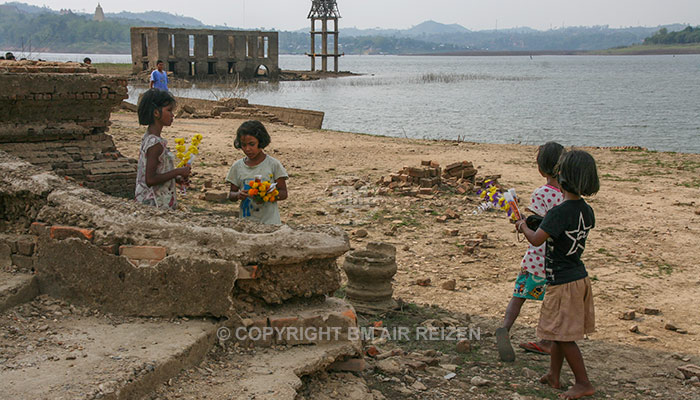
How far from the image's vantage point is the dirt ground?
4.73 m

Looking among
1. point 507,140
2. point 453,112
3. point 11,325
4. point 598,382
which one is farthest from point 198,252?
point 453,112

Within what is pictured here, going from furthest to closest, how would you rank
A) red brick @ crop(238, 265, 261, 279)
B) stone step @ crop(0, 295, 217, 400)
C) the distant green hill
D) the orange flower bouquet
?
1. the distant green hill
2. the orange flower bouquet
3. red brick @ crop(238, 265, 261, 279)
4. stone step @ crop(0, 295, 217, 400)

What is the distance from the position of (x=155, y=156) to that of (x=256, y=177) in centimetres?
76

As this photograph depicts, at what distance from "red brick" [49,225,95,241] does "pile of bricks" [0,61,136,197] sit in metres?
4.50

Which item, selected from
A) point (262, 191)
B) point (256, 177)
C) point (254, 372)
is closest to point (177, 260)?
point (254, 372)

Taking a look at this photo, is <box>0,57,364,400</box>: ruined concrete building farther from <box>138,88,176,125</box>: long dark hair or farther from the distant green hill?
the distant green hill

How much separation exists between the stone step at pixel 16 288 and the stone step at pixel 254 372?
1.28 meters

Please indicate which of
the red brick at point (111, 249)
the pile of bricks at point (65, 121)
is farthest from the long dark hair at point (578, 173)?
the pile of bricks at point (65, 121)

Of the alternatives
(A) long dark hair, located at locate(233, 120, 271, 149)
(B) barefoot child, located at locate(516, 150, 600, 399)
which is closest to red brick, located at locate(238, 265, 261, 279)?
(A) long dark hair, located at locate(233, 120, 271, 149)

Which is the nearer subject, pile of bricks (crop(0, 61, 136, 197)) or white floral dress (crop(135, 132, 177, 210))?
white floral dress (crop(135, 132, 177, 210))

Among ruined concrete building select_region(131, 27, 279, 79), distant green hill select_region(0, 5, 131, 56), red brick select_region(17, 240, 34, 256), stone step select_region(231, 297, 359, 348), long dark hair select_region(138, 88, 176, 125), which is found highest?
distant green hill select_region(0, 5, 131, 56)

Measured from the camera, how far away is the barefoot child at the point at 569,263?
3.92 m

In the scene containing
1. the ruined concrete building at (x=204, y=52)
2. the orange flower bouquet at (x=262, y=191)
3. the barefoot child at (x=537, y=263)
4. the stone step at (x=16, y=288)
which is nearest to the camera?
the stone step at (x=16, y=288)

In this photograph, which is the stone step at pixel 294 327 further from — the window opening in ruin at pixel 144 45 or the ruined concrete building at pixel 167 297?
the window opening in ruin at pixel 144 45
